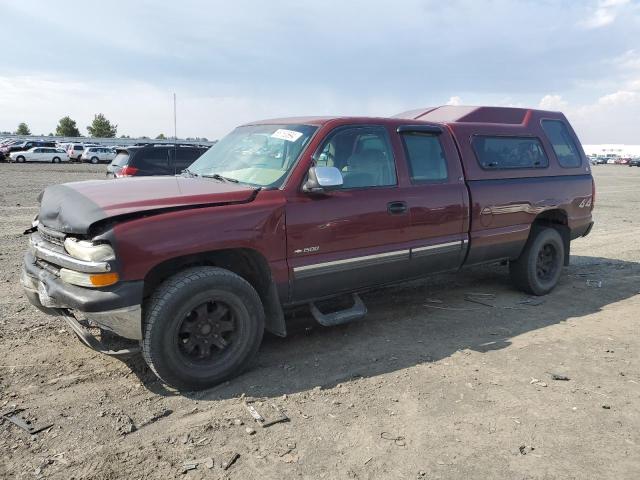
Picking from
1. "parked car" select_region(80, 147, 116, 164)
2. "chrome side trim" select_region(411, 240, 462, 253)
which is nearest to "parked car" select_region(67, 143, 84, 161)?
"parked car" select_region(80, 147, 116, 164)

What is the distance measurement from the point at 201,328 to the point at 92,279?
2.61 feet

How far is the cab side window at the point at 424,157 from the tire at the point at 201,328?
1.99m

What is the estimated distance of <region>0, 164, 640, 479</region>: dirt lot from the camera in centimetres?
279

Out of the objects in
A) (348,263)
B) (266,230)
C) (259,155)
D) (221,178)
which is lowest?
(348,263)

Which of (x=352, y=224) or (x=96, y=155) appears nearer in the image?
(x=352, y=224)

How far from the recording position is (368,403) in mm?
3418

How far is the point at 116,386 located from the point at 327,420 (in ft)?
5.10

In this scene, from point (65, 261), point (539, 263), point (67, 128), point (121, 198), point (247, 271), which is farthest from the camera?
point (67, 128)

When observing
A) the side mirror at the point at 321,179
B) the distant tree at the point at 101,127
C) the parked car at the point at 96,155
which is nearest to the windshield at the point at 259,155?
the side mirror at the point at 321,179

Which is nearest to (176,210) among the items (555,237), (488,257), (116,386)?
(116,386)

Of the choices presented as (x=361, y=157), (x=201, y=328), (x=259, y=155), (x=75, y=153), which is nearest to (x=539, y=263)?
(x=361, y=157)

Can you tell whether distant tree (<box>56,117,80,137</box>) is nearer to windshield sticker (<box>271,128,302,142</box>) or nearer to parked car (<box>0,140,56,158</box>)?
parked car (<box>0,140,56,158</box>)

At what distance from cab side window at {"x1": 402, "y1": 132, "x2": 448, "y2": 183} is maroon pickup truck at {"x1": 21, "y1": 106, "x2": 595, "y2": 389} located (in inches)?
0.5

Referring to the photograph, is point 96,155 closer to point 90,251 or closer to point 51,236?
point 51,236
